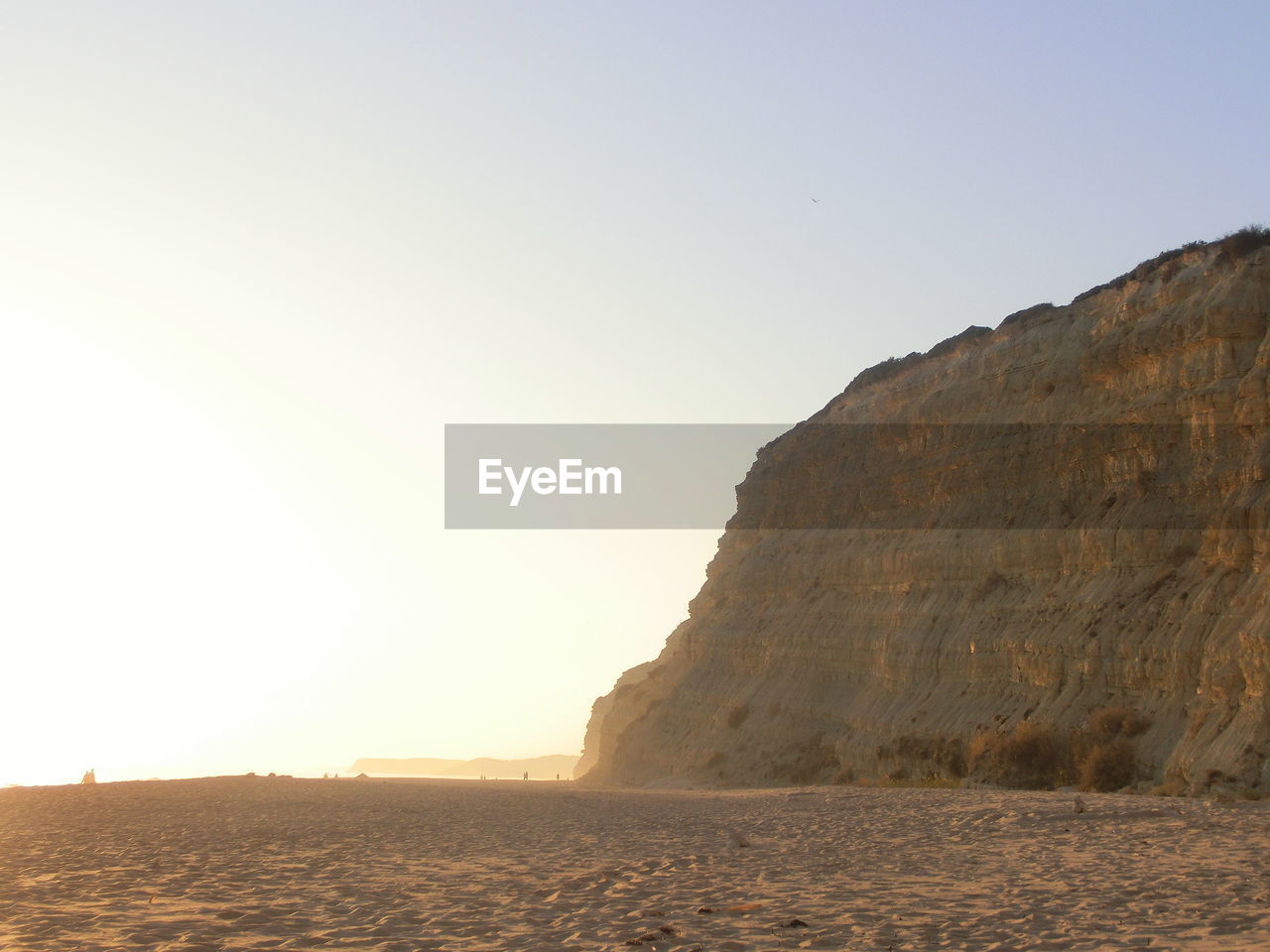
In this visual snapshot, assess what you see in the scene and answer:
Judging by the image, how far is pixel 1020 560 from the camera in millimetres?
31594

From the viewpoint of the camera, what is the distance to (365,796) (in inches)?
1009

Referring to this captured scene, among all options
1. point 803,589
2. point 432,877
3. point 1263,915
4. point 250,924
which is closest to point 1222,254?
point 803,589

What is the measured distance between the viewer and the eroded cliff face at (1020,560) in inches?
945

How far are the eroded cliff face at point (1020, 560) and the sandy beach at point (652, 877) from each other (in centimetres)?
547

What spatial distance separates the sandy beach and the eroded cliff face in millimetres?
5466

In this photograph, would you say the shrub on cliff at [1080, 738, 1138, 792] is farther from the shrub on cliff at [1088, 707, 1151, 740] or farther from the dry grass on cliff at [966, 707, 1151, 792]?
the shrub on cliff at [1088, 707, 1151, 740]

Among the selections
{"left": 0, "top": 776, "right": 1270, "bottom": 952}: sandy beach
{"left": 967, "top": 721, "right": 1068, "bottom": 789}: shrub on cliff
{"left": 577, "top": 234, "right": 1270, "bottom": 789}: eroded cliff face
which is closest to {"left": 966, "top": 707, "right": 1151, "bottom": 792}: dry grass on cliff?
{"left": 967, "top": 721, "right": 1068, "bottom": 789}: shrub on cliff

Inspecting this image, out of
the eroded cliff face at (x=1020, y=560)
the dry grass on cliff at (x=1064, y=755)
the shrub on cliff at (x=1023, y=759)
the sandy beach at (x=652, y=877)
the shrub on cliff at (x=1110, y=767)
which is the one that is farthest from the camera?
the shrub on cliff at (x=1023, y=759)

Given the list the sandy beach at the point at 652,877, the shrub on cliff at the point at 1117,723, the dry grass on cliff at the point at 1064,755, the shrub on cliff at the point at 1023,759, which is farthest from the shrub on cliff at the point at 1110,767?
the sandy beach at the point at 652,877

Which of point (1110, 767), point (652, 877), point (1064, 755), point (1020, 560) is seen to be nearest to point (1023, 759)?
point (1064, 755)

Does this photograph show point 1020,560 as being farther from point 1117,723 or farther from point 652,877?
point 652,877

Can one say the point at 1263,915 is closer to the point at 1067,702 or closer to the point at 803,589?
the point at 1067,702

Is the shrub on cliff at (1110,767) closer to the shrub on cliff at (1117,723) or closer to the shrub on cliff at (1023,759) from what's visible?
the shrub on cliff at (1117,723)

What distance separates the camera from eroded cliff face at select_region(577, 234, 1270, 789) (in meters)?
24.0
